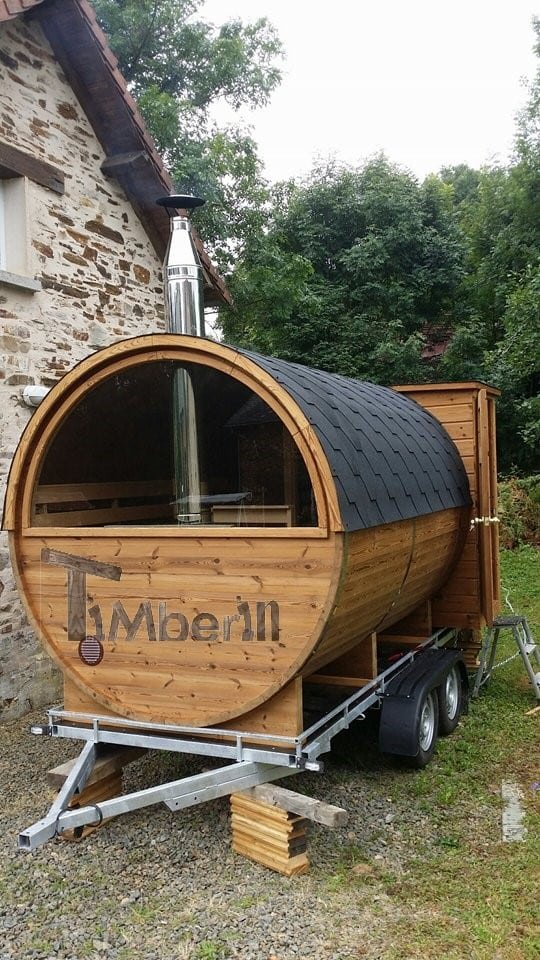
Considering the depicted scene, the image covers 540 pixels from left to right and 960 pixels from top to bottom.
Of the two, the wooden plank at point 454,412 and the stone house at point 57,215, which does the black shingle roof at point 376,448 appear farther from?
the stone house at point 57,215

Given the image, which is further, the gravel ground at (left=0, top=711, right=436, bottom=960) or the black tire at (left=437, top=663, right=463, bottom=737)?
the black tire at (left=437, top=663, right=463, bottom=737)

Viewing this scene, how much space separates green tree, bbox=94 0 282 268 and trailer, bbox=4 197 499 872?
7872 mm

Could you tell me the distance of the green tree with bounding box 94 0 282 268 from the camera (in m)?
13.5

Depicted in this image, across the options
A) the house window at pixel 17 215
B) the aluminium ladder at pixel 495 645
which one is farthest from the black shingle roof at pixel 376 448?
the house window at pixel 17 215

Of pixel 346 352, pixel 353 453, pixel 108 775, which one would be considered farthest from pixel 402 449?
→ pixel 346 352

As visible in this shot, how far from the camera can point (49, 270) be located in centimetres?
811

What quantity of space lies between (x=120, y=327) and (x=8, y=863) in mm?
6118

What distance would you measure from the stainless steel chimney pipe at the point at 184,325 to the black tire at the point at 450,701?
8.13 ft

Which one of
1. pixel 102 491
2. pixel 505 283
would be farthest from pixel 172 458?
pixel 505 283

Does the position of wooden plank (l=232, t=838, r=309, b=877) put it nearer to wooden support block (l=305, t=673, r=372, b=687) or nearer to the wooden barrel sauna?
the wooden barrel sauna

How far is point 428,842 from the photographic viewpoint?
15.2 ft

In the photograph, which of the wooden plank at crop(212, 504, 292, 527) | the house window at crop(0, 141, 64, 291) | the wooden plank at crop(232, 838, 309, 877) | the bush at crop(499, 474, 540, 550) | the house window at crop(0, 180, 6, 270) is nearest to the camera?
the wooden plank at crop(232, 838, 309, 877)

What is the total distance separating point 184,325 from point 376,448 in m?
1.95

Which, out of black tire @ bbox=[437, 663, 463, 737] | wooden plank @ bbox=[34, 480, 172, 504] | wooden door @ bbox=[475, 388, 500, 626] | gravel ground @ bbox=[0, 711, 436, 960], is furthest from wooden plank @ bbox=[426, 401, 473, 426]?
gravel ground @ bbox=[0, 711, 436, 960]
